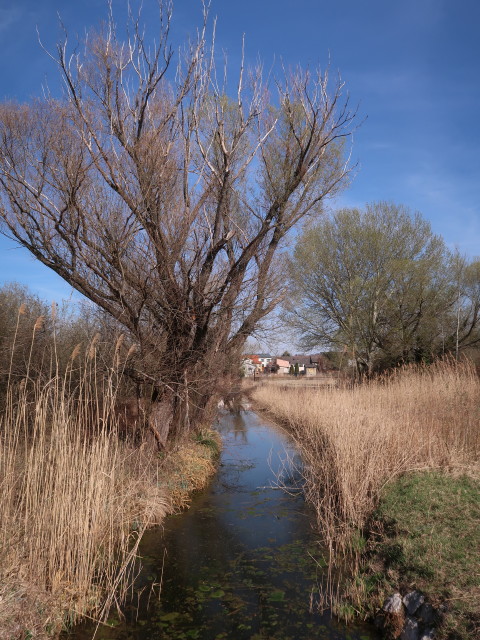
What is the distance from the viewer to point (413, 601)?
3883mm

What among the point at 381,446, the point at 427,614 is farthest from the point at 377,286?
the point at 427,614

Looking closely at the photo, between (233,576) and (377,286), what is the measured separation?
18.2m

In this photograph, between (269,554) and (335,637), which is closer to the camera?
(335,637)

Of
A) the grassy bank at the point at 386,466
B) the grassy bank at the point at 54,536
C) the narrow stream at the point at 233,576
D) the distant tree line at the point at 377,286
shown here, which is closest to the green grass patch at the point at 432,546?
the grassy bank at the point at 386,466

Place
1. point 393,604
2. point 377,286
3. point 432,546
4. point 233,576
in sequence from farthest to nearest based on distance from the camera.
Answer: point 377,286
point 233,576
point 432,546
point 393,604

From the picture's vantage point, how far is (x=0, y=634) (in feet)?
10.3

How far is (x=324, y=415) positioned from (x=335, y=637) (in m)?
6.22

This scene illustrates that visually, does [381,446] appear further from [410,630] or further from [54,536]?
[54,536]

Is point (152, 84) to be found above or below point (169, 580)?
above

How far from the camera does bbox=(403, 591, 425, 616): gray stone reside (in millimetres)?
3809

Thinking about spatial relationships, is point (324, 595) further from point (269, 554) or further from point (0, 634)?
point (0, 634)

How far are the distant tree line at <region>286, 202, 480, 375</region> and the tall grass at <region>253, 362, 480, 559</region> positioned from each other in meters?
12.1

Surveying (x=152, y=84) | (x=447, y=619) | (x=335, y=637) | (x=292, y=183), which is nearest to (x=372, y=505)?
(x=335, y=637)

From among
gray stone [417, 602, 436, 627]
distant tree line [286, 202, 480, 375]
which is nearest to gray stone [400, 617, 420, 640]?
gray stone [417, 602, 436, 627]
